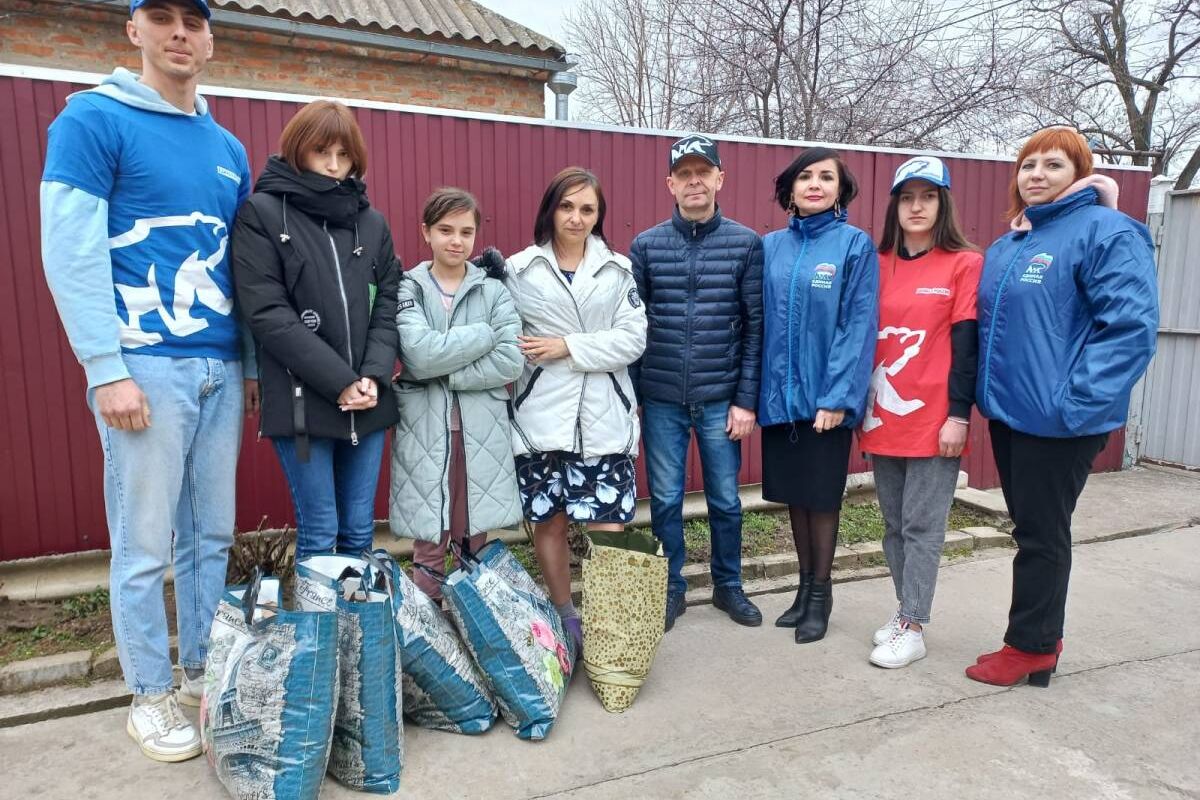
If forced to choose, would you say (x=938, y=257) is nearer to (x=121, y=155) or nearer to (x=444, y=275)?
(x=444, y=275)

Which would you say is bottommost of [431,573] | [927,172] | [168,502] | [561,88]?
[431,573]

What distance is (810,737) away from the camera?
2.57m

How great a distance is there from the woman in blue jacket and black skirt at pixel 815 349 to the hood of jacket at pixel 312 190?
5.40 ft

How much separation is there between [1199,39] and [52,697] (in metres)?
14.1

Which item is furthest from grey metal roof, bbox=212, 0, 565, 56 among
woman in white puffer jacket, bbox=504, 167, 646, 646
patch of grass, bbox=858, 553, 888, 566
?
patch of grass, bbox=858, 553, 888, 566

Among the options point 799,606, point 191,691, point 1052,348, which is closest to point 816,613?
point 799,606

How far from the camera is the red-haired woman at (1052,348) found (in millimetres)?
2527

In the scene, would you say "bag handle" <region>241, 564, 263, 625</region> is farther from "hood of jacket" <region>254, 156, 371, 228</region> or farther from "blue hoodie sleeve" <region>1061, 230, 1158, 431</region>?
"blue hoodie sleeve" <region>1061, 230, 1158, 431</region>

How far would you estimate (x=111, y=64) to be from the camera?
5.94 m

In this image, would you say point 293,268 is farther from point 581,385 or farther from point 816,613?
point 816,613

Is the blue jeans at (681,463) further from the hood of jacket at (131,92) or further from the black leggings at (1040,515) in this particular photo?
the hood of jacket at (131,92)

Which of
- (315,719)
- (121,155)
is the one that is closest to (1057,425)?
(315,719)

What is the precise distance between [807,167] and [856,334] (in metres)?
0.69

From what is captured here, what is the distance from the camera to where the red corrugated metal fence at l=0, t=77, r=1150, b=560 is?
133 inches
